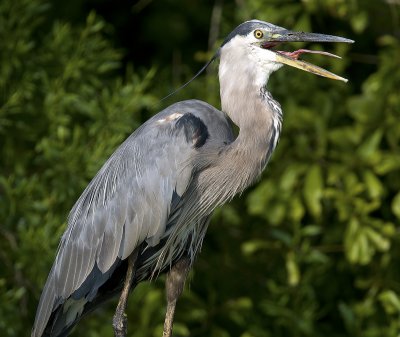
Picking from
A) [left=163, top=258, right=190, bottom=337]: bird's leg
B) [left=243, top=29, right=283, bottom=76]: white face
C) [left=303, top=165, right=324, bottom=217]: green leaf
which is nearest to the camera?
[left=243, top=29, right=283, bottom=76]: white face

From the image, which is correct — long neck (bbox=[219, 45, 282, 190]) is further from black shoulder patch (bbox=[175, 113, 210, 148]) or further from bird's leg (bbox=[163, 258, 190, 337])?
bird's leg (bbox=[163, 258, 190, 337])

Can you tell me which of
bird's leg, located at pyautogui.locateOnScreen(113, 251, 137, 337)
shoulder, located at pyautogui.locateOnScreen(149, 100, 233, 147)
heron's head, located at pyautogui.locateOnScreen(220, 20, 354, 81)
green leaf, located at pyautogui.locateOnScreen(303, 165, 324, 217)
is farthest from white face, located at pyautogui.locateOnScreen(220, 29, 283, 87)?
green leaf, located at pyautogui.locateOnScreen(303, 165, 324, 217)

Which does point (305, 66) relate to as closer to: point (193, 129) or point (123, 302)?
point (193, 129)

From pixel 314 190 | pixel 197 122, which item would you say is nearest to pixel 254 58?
pixel 197 122

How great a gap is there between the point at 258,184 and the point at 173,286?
1.70 meters

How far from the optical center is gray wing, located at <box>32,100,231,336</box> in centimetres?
469

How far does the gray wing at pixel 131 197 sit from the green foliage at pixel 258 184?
0.60 metres

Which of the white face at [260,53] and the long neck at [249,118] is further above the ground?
the white face at [260,53]

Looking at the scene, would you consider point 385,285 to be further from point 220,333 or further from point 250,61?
point 250,61

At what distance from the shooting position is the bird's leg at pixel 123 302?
480 cm

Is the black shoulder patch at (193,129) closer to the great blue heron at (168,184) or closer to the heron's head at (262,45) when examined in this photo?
the great blue heron at (168,184)

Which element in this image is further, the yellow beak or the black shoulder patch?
the black shoulder patch

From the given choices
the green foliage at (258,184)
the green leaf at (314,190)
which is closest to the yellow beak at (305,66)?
the green foliage at (258,184)

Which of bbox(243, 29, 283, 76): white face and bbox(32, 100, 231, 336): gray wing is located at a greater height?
bbox(243, 29, 283, 76): white face
